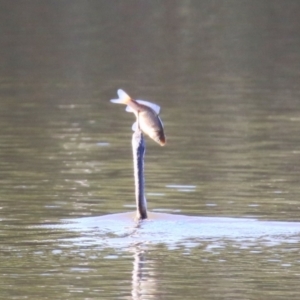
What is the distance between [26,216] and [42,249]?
5.08ft

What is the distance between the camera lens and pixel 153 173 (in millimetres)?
14336

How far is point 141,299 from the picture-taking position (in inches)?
344

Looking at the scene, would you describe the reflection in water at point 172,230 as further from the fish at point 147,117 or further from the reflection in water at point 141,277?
the fish at point 147,117

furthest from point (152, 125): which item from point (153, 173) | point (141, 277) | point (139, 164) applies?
point (153, 173)

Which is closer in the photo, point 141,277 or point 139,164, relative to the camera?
point 141,277

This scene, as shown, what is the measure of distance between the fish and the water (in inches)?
30.3

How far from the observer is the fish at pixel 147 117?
10664mm

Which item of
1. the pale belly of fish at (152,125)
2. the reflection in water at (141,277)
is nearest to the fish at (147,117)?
the pale belly of fish at (152,125)

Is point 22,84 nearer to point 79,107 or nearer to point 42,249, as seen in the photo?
point 79,107

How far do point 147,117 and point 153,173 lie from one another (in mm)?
3623

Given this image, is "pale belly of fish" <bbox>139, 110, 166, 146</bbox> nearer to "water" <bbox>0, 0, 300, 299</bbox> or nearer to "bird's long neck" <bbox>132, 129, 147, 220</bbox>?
"bird's long neck" <bbox>132, 129, 147, 220</bbox>

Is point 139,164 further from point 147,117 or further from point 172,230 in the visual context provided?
point 172,230

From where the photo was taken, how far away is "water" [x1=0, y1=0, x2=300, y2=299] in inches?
374

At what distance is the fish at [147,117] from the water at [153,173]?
2.53 ft
